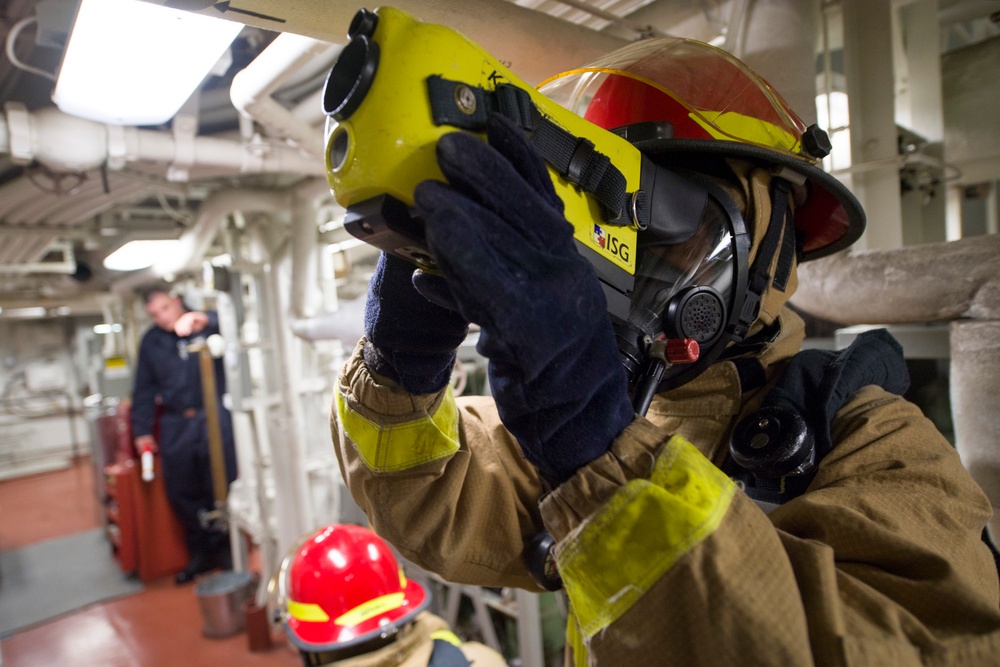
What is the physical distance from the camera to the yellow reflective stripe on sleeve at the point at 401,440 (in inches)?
41.4

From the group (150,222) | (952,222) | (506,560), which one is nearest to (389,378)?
(506,560)

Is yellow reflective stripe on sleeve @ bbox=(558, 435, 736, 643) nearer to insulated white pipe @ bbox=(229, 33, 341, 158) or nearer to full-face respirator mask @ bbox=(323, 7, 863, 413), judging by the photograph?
full-face respirator mask @ bbox=(323, 7, 863, 413)

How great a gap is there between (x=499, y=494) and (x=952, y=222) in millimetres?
2846

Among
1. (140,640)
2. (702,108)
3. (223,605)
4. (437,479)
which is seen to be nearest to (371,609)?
(437,479)

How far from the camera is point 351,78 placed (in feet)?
2.21

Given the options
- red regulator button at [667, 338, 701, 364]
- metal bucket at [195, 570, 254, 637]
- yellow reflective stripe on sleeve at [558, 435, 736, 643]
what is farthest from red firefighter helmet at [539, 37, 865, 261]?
metal bucket at [195, 570, 254, 637]

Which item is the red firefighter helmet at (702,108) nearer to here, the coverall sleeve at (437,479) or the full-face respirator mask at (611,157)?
the full-face respirator mask at (611,157)

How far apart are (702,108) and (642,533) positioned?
0.80 metres

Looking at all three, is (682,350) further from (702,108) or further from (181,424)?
(181,424)

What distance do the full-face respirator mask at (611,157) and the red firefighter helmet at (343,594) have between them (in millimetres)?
1866

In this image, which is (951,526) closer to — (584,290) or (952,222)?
(584,290)

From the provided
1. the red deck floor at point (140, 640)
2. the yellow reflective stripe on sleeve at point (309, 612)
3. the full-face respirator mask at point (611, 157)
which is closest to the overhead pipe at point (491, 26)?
the full-face respirator mask at point (611, 157)

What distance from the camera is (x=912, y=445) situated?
87 cm

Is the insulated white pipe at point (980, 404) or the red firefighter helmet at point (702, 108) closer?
the red firefighter helmet at point (702, 108)
